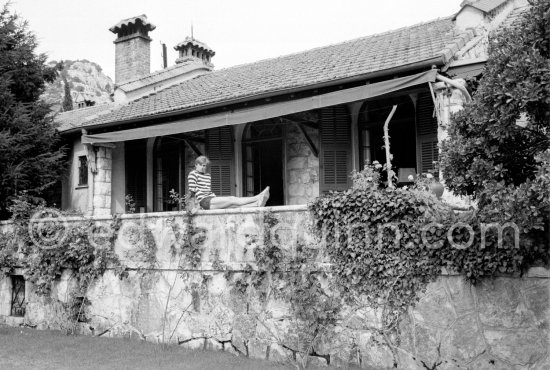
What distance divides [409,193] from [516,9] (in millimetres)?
6437

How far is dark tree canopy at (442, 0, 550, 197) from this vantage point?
4371 millimetres

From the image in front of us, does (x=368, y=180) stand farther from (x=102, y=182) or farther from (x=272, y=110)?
(x=102, y=182)

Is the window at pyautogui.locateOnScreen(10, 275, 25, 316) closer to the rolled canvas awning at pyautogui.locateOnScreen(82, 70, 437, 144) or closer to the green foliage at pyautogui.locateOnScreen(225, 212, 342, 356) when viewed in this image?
the rolled canvas awning at pyautogui.locateOnScreen(82, 70, 437, 144)

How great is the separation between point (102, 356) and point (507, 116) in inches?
229

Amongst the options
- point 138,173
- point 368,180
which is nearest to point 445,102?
point 368,180

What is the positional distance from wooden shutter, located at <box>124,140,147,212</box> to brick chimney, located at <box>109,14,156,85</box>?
166 inches

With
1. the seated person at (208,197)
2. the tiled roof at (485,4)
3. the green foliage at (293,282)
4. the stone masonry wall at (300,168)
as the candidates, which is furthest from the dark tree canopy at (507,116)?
the stone masonry wall at (300,168)

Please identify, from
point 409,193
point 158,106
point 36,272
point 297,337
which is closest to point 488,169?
point 409,193

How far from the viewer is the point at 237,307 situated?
720cm

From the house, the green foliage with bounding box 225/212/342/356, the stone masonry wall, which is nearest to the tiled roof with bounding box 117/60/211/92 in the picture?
the house

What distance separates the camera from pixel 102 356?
7.27 metres

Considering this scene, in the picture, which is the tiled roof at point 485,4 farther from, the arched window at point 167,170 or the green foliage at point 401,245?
the arched window at point 167,170

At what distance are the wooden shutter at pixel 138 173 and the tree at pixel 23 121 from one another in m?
1.55

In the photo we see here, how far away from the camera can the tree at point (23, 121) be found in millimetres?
10953
